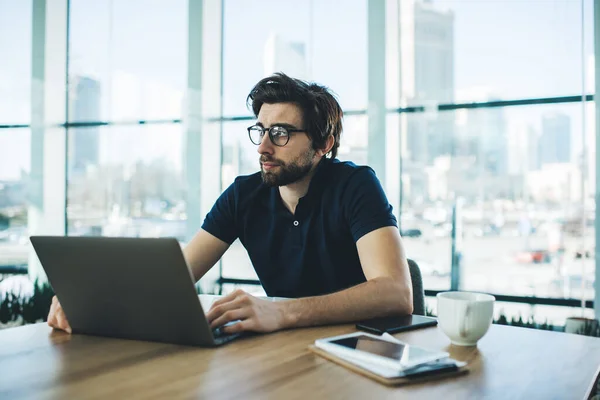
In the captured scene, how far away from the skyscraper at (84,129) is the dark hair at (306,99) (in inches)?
154

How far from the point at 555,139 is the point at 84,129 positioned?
14.2ft

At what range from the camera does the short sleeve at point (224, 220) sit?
1.87 metres

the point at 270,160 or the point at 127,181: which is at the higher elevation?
the point at 127,181

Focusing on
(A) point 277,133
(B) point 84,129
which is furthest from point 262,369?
(B) point 84,129

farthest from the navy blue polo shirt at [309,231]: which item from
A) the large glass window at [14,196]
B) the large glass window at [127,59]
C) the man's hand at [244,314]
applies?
the large glass window at [14,196]

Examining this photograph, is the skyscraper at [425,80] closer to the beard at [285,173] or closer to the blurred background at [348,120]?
the blurred background at [348,120]

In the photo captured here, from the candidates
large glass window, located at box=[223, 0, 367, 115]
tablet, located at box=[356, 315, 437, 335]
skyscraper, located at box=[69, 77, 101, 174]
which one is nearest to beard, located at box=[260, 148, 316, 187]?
tablet, located at box=[356, 315, 437, 335]

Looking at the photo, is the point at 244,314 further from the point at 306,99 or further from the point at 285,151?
the point at 306,99

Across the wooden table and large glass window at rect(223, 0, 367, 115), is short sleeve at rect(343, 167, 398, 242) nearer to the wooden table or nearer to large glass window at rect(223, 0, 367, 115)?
the wooden table

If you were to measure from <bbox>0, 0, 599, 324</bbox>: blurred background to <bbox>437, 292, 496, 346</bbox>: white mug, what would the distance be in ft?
10.1

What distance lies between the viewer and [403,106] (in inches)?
167

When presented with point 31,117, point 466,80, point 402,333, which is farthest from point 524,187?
point 31,117

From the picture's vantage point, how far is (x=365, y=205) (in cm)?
163

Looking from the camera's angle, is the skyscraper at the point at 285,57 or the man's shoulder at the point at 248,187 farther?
the skyscraper at the point at 285,57
